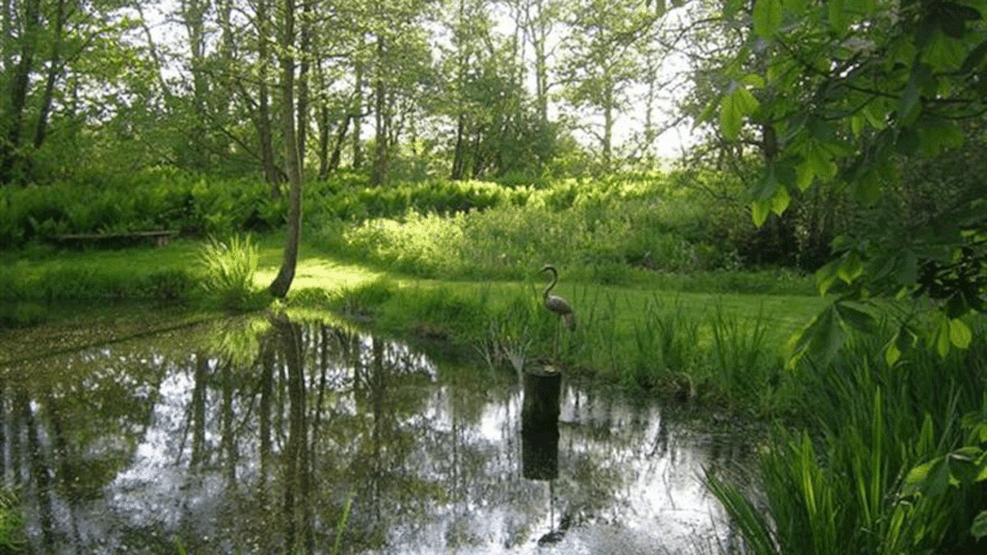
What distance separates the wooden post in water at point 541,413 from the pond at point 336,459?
0.03 meters

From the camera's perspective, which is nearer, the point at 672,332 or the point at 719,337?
the point at 719,337

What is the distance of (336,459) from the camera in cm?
518

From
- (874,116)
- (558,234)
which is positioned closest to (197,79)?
(558,234)

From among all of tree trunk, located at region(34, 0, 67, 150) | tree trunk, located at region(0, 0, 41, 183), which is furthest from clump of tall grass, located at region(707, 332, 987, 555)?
tree trunk, located at region(34, 0, 67, 150)

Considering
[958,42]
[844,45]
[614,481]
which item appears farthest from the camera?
[614,481]

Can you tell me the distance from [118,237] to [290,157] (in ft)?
19.1

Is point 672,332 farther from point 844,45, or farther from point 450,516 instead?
point 844,45

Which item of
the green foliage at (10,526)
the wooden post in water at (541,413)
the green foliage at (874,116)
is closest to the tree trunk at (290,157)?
the wooden post in water at (541,413)

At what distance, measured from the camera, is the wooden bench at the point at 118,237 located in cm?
1309

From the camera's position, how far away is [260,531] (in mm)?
4070

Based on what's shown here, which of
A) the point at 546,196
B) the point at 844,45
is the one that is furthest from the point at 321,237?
the point at 844,45

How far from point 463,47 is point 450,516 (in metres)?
25.3

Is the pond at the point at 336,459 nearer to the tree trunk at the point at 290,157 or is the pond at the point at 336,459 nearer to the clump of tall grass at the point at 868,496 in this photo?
the clump of tall grass at the point at 868,496

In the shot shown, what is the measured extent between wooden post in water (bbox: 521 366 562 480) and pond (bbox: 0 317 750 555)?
27mm
